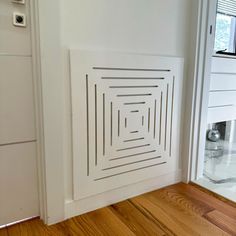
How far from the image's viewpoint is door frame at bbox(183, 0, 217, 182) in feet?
4.82

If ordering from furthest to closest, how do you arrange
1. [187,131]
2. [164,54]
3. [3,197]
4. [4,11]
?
[187,131] < [164,54] < [3,197] < [4,11]

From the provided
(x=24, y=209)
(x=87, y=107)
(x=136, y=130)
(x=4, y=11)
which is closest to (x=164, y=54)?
(x=136, y=130)

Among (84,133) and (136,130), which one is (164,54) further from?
(84,133)

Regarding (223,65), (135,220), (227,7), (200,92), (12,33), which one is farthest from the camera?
(227,7)

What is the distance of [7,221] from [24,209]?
9 centimetres

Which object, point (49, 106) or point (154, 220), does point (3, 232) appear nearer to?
point (49, 106)

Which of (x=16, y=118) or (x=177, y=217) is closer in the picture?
(x=16, y=118)

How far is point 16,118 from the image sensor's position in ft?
3.54

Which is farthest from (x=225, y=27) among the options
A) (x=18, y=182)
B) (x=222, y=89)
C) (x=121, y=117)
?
(x=18, y=182)

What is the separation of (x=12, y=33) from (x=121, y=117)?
682 millimetres

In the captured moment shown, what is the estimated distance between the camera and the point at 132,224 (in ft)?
3.90

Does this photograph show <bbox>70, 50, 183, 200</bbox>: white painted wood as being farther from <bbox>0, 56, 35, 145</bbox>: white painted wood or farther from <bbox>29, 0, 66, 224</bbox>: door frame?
<bbox>0, 56, 35, 145</bbox>: white painted wood

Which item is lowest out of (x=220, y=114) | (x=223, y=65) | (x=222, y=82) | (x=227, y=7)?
(x=220, y=114)

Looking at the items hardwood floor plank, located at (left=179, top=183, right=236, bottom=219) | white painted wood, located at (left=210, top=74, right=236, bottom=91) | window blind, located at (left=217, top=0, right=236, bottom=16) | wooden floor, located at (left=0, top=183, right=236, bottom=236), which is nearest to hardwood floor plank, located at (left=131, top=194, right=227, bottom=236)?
wooden floor, located at (left=0, top=183, right=236, bottom=236)
